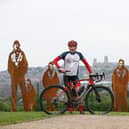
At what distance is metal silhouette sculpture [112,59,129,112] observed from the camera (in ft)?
49.0

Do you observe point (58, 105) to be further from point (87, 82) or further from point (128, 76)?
point (128, 76)

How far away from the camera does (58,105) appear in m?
9.01

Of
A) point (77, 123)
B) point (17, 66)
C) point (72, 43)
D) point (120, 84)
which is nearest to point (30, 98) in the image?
point (17, 66)

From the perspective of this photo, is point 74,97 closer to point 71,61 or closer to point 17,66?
point 71,61

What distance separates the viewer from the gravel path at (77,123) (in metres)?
6.91

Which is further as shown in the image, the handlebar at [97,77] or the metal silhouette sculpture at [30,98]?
the metal silhouette sculpture at [30,98]

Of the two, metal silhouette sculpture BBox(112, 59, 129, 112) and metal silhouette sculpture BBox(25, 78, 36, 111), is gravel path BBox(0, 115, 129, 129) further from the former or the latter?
metal silhouette sculpture BBox(112, 59, 129, 112)

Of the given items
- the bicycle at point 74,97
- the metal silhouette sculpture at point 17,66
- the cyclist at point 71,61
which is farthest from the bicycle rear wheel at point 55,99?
the metal silhouette sculpture at point 17,66

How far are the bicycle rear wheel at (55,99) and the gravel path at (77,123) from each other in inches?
35.7

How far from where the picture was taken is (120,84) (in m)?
15.2

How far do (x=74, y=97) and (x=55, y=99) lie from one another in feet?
1.35

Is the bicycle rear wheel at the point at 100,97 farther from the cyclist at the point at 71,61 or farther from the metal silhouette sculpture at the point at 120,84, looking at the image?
the metal silhouette sculpture at the point at 120,84

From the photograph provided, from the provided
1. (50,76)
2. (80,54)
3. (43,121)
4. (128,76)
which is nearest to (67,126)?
(43,121)

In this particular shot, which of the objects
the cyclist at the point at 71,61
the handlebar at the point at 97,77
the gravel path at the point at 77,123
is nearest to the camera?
the gravel path at the point at 77,123
